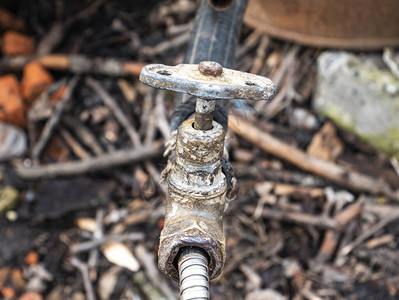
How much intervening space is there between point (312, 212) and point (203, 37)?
150 centimetres

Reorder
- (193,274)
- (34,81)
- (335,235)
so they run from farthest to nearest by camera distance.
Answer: (34,81)
(335,235)
(193,274)

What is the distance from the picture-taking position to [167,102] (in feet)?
9.43

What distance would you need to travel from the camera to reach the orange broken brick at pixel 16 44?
10.7ft

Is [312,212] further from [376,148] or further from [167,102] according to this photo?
[167,102]

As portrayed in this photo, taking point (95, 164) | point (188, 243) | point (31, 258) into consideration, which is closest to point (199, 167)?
point (188, 243)

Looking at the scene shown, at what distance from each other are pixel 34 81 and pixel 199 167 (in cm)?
253

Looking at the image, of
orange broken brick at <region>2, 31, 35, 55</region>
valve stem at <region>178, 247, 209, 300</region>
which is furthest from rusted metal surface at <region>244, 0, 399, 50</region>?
valve stem at <region>178, 247, 209, 300</region>

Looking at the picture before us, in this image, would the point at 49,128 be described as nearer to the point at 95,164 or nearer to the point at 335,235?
the point at 95,164

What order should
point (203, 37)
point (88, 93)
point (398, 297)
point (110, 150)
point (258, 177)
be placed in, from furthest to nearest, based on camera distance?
point (88, 93) < point (110, 150) < point (258, 177) < point (398, 297) < point (203, 37)

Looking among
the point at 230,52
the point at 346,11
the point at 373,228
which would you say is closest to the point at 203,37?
the point at 230,52

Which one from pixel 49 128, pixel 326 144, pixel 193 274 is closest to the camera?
pixel 193 274

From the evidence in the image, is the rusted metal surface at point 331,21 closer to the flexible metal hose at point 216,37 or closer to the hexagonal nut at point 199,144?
the flexible metal hose at point 216,37

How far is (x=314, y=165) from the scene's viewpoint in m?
2.46

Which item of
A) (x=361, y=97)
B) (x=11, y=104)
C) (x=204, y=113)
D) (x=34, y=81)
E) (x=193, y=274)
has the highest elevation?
(x=204, y=113)
